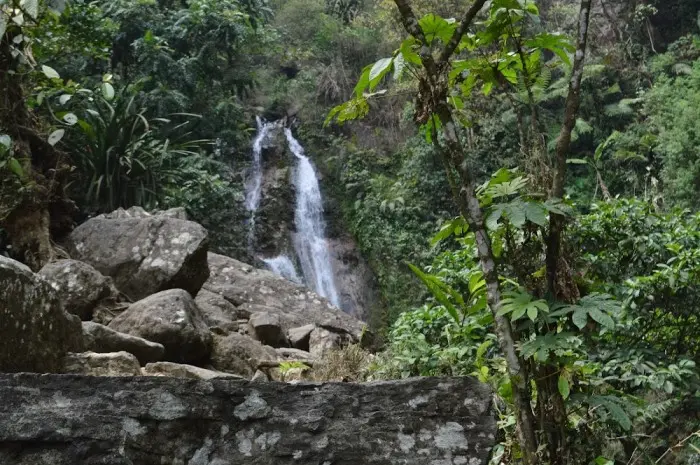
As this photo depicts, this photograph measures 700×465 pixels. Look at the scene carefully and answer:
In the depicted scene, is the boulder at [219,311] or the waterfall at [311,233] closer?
the boulder at [219,311]

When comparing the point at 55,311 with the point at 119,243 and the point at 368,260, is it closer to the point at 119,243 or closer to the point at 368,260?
the point at 119,243

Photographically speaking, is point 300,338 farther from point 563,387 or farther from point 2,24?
point 563,387

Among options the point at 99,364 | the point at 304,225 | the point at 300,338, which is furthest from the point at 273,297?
the point at 304,225

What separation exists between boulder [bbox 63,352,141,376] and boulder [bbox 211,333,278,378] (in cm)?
141

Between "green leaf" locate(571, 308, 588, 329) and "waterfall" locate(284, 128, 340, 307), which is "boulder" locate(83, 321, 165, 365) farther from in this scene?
"waterfall" locate(284, 128, 340, 307)

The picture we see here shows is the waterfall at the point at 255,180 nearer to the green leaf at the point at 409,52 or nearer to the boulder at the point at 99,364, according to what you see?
the boulder at the point at 99,364

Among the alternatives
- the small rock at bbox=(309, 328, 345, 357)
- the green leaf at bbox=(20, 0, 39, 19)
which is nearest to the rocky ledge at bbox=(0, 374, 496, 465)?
the green leaf at bbox=(20, 0, 39, 19)

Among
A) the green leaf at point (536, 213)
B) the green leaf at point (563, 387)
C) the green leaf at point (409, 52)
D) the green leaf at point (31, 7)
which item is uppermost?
the green leaf at point (31, 7)

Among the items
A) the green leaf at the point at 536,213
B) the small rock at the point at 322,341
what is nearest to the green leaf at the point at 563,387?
the green leaf at the point at 536,213

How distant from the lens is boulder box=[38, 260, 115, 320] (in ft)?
15.8

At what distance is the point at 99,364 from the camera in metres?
3.07

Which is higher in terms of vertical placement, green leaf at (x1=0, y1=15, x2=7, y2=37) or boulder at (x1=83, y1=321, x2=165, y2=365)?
green leaf at (x1=0, y1=15, x2=7, y2=37)

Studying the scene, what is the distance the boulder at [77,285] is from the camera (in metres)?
4.82

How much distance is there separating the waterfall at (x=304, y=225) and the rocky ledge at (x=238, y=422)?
39.0 feet
